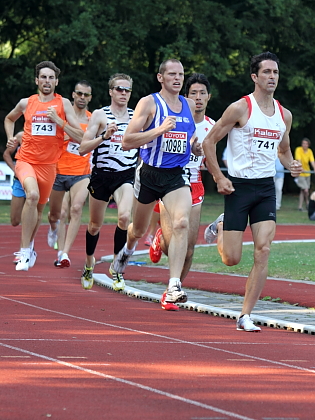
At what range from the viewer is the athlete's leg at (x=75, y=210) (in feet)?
40.7

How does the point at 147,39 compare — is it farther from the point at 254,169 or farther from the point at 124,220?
the point at 254,169

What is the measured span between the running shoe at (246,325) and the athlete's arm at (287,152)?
1.39 meters

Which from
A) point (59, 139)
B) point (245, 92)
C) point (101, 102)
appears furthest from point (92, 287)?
point (245, 92)

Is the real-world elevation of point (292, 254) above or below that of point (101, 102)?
below

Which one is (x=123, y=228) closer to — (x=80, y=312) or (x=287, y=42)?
(x=80, y=312)

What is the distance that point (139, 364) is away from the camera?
5898 millimetres

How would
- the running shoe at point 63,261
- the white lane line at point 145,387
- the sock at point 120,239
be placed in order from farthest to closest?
1. the running shoe at point 63,261
2. the sock at point 120,239
3. the white lane line at point 145,387

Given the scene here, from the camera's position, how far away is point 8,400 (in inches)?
186

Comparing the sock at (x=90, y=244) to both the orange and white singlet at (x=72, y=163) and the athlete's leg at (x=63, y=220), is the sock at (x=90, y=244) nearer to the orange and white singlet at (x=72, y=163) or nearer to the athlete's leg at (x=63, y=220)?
the orange and white singlet at (x=72, y=163)

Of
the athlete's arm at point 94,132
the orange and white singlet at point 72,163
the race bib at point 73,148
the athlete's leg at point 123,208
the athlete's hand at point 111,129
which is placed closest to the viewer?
the athlete's hand at point 111,129

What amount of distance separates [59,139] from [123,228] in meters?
1.64

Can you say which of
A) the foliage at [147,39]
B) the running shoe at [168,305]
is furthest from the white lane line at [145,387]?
the foliage at [147,39]

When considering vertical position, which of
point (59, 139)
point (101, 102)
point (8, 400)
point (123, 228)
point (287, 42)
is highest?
point (287, 42)

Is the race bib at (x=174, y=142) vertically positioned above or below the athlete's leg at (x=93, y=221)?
above
